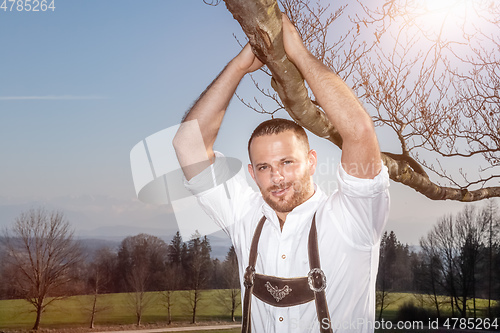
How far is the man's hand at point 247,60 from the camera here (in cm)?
214

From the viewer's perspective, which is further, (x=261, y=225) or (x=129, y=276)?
(x=129, y=276)

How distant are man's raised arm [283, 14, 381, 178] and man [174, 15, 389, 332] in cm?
7

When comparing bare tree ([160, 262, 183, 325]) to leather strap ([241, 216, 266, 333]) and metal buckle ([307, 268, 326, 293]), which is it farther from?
metal buckle ([307, 268, 326, 293])

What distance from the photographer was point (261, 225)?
8.13 feet

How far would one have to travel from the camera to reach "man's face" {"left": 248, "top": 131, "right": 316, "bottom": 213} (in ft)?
7.48

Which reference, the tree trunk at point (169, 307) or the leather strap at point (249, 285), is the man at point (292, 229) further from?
the tree trunk at point (169, 307)

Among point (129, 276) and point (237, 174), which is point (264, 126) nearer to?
point (237, 174)

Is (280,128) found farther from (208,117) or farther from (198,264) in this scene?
(198,264)

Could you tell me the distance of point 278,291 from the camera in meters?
2.31

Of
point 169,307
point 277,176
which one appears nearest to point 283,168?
point 277,176

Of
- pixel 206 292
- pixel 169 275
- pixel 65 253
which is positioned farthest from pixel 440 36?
pixel 206 292

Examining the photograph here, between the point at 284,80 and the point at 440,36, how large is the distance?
7.52 feet

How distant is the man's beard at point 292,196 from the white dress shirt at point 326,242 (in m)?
0.04

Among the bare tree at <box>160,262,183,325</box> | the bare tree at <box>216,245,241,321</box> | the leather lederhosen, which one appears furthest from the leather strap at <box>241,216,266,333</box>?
the bare tree at <box>160,262,183,325</box>
